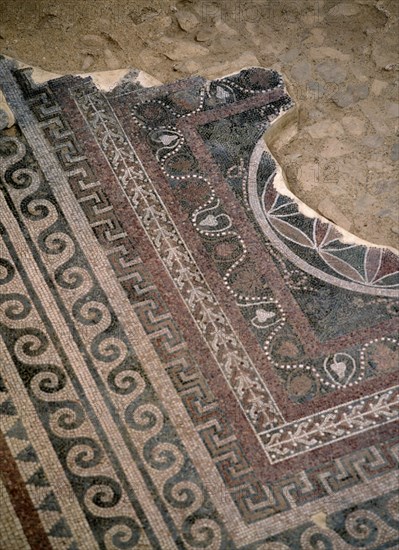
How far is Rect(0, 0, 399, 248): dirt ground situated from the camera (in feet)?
16.5

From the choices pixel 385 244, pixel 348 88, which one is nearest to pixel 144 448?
pixel 385 244

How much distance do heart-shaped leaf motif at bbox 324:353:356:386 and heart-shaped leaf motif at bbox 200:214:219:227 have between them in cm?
80

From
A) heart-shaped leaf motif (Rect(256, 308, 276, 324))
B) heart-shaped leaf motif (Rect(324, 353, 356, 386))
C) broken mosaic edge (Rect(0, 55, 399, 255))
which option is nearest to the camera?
heart-shaped leaf motif (Rect(324, 353, 356, 386))

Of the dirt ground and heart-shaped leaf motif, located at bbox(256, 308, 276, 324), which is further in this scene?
the dirt ground

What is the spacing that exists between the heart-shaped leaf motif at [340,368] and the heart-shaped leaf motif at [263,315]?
0.30m

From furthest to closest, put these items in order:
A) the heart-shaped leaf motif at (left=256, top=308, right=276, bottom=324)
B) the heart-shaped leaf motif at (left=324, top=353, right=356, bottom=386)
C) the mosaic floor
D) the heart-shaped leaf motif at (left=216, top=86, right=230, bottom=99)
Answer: the heart-shaped leaf motif at (left=216, top=86, right=230, bottom=99), the heart-shaped leaf motif at (left=256, top=308, right=276, bottom=324), the heart-shaped leaf motif at (left=324, top=353, right=356, bottom=386), the mosaic floor

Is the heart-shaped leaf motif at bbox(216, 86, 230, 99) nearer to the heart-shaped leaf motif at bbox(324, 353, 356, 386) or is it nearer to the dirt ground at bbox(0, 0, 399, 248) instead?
the dirt ground at bbox(0, 0, 399, 248)

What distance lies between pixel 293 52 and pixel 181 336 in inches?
67.6

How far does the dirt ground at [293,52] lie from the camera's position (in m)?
5.04

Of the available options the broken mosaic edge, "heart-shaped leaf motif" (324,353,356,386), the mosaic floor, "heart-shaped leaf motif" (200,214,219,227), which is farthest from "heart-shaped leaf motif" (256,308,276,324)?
the broken mosaic edge

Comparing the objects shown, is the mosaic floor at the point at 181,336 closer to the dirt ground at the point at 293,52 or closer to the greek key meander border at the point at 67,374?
the greek key meander border at the point at 67,374

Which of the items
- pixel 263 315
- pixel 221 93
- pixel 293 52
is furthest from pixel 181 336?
pixel 293 52

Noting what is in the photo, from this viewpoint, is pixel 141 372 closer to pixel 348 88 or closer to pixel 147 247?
pixel 147 247

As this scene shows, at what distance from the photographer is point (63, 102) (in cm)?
505
